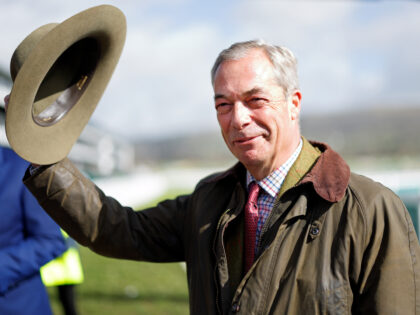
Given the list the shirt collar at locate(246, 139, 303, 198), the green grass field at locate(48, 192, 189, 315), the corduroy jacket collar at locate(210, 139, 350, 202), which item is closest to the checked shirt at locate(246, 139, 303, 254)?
the shirt collar at locate(246, 139, 303, 198)

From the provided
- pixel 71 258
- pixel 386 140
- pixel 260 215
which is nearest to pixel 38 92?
pixel 260 215

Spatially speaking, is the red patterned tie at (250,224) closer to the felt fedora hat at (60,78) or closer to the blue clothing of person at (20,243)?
the felt fedora hat at (60,78)

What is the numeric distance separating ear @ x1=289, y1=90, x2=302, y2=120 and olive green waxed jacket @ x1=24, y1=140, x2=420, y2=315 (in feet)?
0.47

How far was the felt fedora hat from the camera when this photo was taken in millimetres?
1608

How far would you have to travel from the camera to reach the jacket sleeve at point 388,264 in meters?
1.55

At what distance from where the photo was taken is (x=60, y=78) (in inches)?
74.3

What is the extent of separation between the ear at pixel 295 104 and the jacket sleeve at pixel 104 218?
635 mm

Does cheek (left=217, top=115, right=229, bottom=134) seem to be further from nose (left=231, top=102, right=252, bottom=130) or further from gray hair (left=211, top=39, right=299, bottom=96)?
gray hair (left=211, top=39, right=299, bottom=96)

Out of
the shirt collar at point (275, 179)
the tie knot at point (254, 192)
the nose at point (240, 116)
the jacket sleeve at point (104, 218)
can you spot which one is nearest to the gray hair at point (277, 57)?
the nose at point (240, 116)

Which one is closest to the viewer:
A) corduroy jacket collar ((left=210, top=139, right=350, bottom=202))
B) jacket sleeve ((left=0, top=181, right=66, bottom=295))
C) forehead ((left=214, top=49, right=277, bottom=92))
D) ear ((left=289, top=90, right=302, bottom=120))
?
corduroy jacket collar ((left=210, top=139, right=350, bottom=202))

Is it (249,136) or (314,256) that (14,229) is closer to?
(249,136)

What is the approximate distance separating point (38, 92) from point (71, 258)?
2790 millimetres

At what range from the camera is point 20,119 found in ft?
5.42

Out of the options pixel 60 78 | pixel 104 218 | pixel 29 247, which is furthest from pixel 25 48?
pixel 29 247
